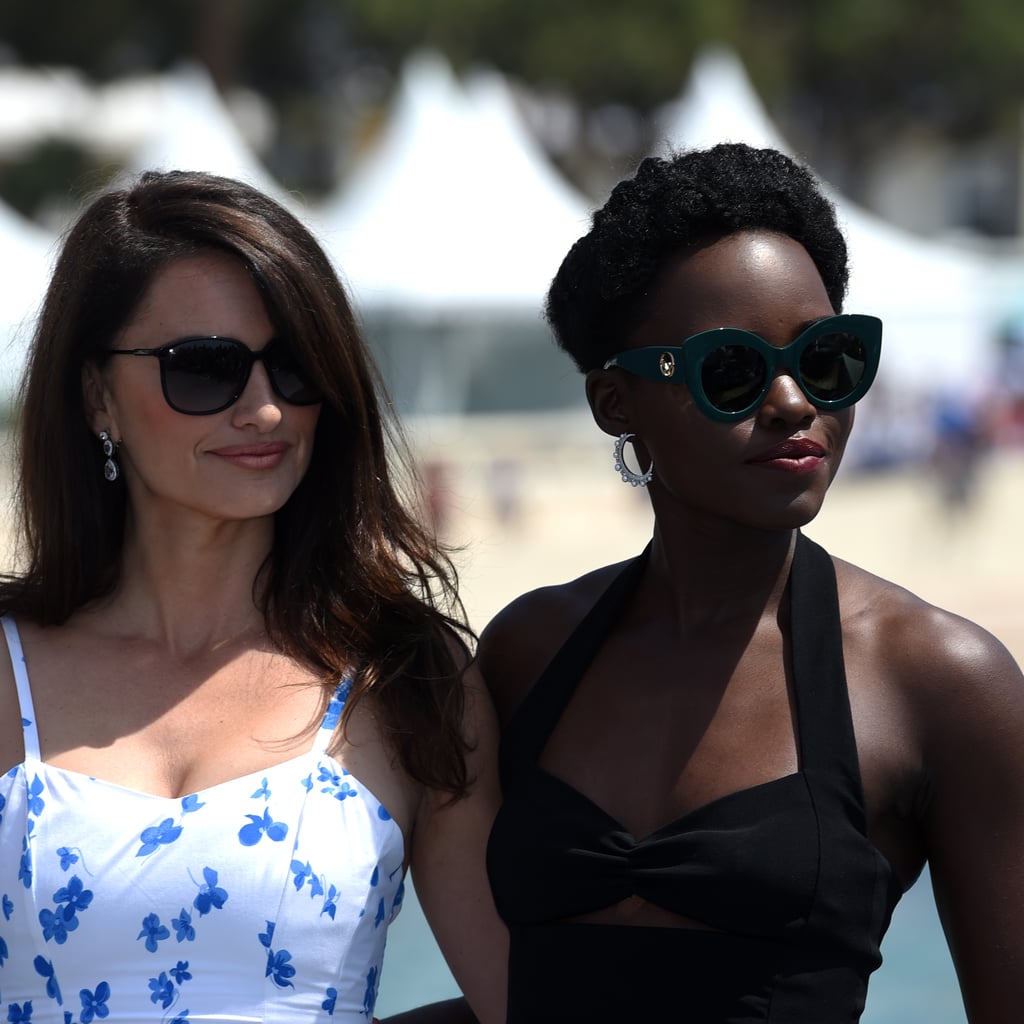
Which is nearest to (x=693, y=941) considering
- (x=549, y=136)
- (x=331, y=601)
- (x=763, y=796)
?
(x=763, y=796)

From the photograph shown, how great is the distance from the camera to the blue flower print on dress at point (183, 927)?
2.33 meters

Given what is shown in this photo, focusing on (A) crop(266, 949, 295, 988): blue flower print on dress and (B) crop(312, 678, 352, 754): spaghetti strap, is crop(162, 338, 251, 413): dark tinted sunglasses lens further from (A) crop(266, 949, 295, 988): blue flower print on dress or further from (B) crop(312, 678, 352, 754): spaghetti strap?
(A) crop(266, 949, 295, 988): blue flower print on dress

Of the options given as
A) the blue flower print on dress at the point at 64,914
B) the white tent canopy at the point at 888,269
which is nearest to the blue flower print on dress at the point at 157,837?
the blue flower print on dress at the point at 64,914

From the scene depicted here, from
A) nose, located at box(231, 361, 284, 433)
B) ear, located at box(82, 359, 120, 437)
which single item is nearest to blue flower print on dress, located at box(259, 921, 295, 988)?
nose, located at box(231, 361, 284, 433)

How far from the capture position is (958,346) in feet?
76.8

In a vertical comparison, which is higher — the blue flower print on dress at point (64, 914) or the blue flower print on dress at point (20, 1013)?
the blue flower print on dress at point (64, 914)

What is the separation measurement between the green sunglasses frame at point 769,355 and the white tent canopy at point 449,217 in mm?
15311

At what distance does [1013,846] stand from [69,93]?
35.0m

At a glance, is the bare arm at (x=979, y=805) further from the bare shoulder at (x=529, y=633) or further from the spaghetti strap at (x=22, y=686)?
the spaghetti strap at (x=22, y=686)

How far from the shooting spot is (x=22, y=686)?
2.54 m

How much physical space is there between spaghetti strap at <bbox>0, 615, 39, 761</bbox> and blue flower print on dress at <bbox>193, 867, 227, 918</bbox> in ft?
1.15

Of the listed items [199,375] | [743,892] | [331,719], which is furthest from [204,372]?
[743,892]

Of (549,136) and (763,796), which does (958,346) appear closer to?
(549,136)

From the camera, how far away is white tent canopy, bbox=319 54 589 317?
704 inches
